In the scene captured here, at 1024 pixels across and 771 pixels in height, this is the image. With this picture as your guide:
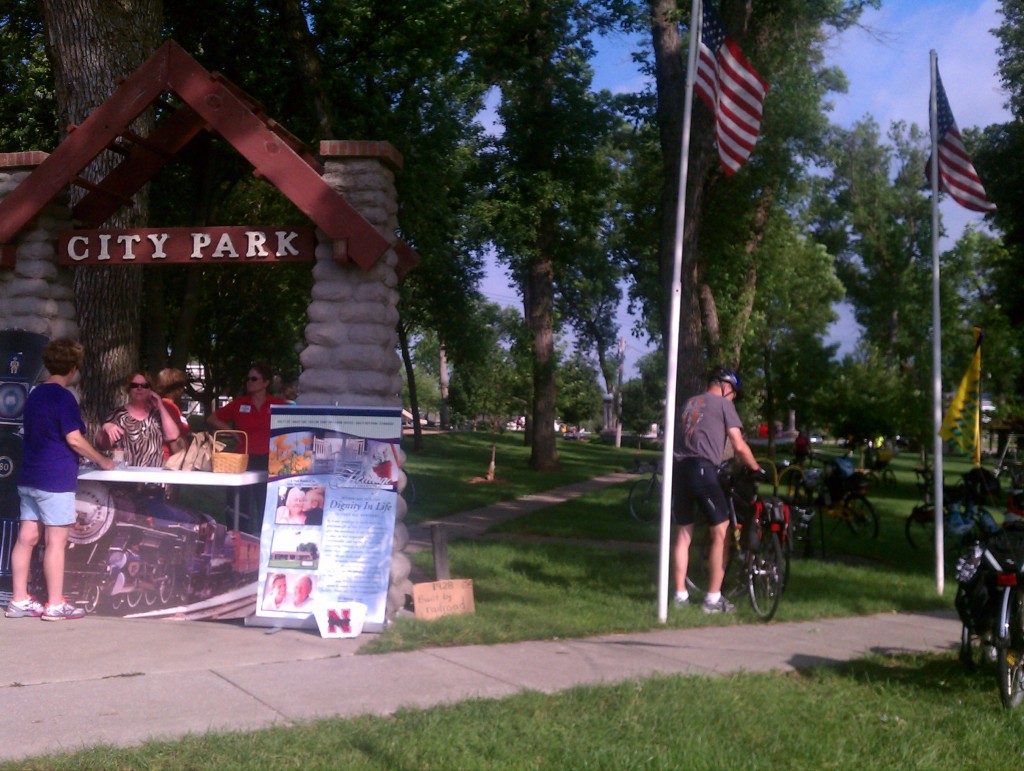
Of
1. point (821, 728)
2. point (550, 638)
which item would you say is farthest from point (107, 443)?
point (821, 728)

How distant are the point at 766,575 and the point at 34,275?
6242 millimetres

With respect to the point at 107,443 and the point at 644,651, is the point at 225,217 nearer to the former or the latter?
the point at 107,443

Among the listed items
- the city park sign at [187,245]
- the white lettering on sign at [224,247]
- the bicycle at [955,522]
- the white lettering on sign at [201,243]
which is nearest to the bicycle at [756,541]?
the bicycle at [955,522]

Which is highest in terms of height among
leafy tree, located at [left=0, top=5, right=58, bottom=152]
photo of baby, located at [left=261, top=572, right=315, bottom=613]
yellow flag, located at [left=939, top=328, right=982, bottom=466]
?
leafy tree, located at [left=0, top=5, right=58, bottom=152]

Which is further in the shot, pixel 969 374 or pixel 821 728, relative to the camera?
pixel 969 374

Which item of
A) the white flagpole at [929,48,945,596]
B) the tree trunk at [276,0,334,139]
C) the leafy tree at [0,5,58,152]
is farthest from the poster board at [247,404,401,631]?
the leafy tree at [0,5,58,152]

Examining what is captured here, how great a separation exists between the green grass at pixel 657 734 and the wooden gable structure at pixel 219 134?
373cm

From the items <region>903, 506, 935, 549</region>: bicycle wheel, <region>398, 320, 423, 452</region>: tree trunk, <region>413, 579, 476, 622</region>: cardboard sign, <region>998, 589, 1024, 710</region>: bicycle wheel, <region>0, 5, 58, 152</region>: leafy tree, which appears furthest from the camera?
<region>398, 320, 423, 452</region>: tree trunk

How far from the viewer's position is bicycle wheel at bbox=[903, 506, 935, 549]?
15422mm

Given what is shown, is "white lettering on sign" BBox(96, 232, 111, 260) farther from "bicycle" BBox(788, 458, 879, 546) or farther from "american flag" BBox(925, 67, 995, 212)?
"bicycle" BBox(788, 458, 879, 546)

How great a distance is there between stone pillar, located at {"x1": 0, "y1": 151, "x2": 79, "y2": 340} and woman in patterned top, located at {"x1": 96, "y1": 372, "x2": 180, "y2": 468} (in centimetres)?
90

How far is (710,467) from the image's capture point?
9.35 meters

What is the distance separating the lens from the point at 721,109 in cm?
984

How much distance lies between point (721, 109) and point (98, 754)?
706 centimetres
